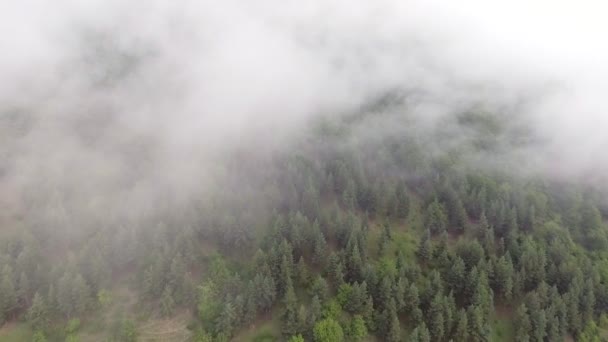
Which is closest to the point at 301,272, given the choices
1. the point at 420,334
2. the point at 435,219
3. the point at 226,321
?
the point at 226,321

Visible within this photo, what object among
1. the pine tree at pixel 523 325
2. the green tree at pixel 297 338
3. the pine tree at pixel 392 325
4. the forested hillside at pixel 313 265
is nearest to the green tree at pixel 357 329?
the forested hillside at pixel 313 265

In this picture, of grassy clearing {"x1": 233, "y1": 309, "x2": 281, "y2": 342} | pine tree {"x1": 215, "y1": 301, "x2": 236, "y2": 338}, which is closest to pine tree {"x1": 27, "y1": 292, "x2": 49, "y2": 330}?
pine tree {"x1": 215, "y1": 301, "x2": 236, "y2": 338}

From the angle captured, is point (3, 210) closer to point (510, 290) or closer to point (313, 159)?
point (313, 159)

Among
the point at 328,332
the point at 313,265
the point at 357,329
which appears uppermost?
the point at 313,265

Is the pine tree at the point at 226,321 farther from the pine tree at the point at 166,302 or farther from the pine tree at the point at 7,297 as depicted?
the pine tree at the point at 7,297

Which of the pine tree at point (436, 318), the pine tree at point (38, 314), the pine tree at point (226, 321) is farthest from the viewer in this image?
the pine tree at point (436, 318)

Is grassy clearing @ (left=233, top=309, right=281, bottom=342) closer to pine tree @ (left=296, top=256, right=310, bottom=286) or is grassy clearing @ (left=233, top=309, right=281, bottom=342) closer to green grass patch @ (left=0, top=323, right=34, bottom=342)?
pine tree @ (left=296, top=256, right=310, bottom=286)

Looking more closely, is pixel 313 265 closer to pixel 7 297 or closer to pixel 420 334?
pixel 420 334

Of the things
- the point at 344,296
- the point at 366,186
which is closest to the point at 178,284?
the point at 344,296
